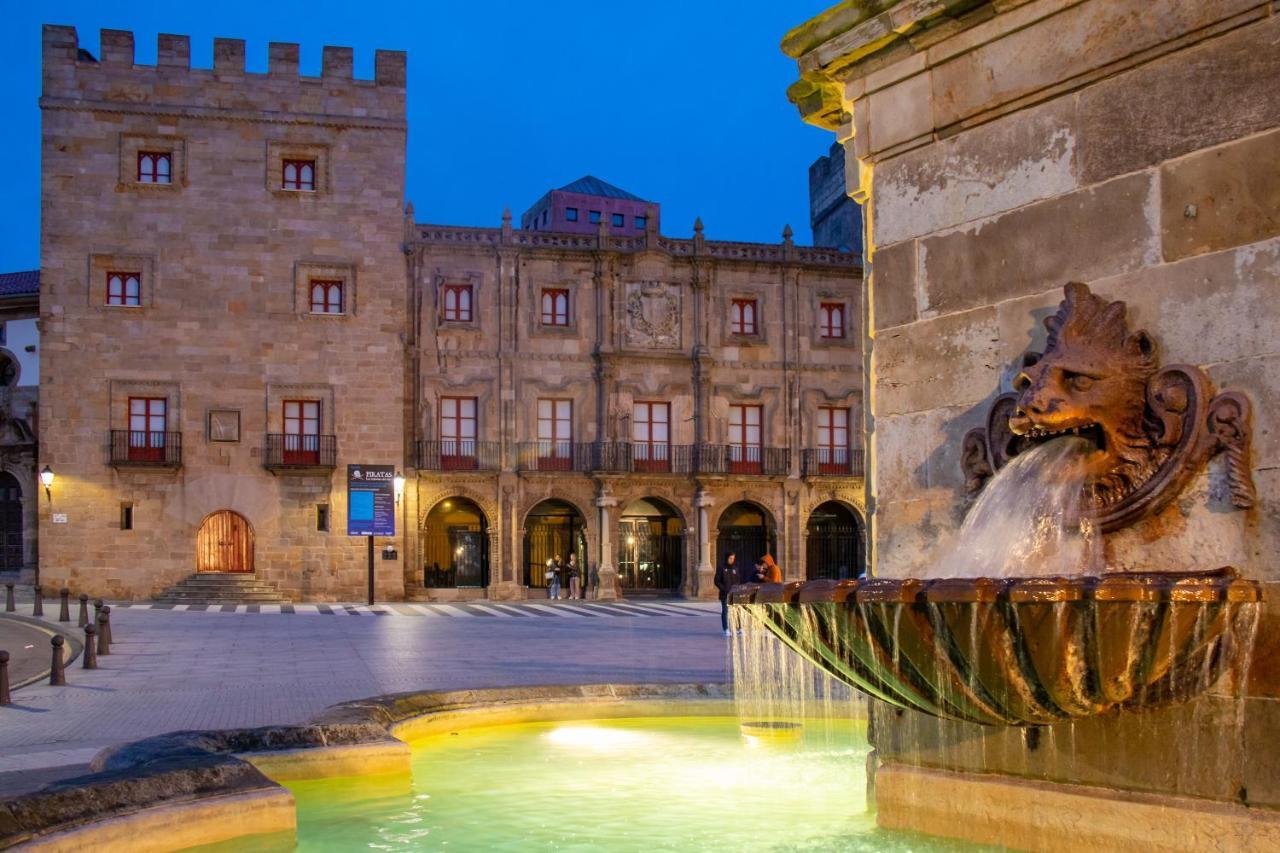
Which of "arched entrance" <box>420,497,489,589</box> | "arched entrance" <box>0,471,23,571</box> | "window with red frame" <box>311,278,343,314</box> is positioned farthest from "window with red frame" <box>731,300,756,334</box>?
"arched entrance" <box>0,471,23,571</box>

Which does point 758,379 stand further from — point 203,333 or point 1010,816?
point 1010,816

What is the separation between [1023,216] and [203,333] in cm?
3314

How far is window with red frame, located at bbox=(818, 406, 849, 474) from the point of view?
39906 millimetres

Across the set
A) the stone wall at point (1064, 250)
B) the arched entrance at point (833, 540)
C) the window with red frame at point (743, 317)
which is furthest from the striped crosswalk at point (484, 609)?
the stone wall at point (1064, 250)

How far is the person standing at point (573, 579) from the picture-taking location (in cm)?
3703

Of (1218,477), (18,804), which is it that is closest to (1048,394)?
(1218,477)

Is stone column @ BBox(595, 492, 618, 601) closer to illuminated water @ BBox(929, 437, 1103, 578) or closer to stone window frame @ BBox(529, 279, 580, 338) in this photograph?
stone window frame @ BBox(529, 279, 580, 338)

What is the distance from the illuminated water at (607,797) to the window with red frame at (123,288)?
97.8 ft

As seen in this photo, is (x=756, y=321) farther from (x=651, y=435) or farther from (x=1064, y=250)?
(x=1064, y=250)

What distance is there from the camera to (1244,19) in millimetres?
4301

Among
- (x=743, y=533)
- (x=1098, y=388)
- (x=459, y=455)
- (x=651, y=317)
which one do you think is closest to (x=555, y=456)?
(x=459, y=455)

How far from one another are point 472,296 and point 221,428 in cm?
782

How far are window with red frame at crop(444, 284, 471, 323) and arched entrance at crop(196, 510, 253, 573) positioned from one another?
807 centimetres

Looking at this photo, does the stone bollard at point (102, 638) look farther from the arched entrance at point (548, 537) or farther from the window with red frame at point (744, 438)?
the window with red frame at point (744, 438)
